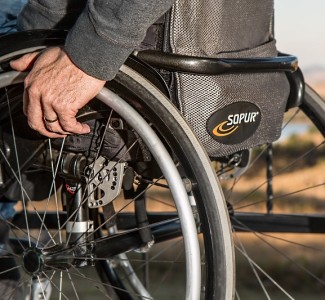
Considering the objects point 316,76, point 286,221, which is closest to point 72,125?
point 286,221

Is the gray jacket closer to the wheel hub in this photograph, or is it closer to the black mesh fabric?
the black mesh fabric

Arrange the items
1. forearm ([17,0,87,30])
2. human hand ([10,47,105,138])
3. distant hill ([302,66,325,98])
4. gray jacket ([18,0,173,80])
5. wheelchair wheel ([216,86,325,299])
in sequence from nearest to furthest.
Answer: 1. gray jacket ([18,0,173,80])
2. human hand ([10,47,105,138])
3. forearm ([17,0,87,30])
4. wheelchair wheel ([216,86,325,299])
5. distant hill ([302,66,325,98])

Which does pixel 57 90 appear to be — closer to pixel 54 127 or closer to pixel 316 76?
pixel 54 127

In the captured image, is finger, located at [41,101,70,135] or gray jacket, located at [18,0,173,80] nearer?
gray jacket, located at [18,0,173,80]

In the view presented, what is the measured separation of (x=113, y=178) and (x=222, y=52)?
0.39m

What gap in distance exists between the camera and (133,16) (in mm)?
2188

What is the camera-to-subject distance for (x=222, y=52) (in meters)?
2.43

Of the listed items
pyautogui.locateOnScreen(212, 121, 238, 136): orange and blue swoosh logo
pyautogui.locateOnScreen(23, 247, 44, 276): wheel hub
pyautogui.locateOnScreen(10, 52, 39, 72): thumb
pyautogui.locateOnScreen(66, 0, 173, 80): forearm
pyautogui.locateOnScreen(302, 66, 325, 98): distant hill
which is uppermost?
pyautogui.locateOnScreen(302, 66, 325, 98): distant hill

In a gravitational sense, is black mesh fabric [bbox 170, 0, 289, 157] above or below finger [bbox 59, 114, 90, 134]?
above

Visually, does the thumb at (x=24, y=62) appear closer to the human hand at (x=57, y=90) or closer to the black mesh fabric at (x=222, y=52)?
the human hand at (x=57, y=90)

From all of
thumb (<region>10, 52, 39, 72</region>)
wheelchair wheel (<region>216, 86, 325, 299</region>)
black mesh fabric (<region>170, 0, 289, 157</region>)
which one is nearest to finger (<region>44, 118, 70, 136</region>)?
thumb (<region>10, 52, 39, 72</region>)

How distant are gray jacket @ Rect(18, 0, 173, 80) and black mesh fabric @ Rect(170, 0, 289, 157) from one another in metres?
0.15

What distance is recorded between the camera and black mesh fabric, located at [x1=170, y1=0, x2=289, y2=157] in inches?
93.1

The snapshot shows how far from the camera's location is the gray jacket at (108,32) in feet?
7.18
